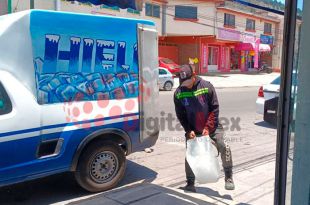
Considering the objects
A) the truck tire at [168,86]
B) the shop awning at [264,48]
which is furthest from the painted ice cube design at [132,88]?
the shop awning at [264,48]

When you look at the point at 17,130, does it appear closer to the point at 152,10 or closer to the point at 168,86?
the point at 168,86

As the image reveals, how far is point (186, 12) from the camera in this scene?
33375 millimetres

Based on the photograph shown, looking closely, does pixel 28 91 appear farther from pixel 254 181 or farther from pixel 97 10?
pixel 97 10

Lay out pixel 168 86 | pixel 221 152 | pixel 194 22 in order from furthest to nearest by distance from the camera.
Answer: pixel 194 22 < pixel 168 86 < pixel 221 152

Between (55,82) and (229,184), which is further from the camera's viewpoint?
(229,184)

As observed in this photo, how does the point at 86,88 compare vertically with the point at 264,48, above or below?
below

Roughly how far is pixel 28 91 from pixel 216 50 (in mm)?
34869

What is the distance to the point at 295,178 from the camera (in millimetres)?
2545

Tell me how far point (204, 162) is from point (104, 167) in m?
1.40

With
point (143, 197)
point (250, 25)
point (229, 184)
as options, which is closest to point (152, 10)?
point (250, 25)

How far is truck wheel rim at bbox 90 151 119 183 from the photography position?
496 cm

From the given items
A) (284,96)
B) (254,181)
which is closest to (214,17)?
(254,181)

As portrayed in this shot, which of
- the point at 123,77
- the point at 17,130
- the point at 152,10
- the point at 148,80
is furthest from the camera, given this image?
the point at 152,10

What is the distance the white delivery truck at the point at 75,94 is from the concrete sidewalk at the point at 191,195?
33 centimetres
